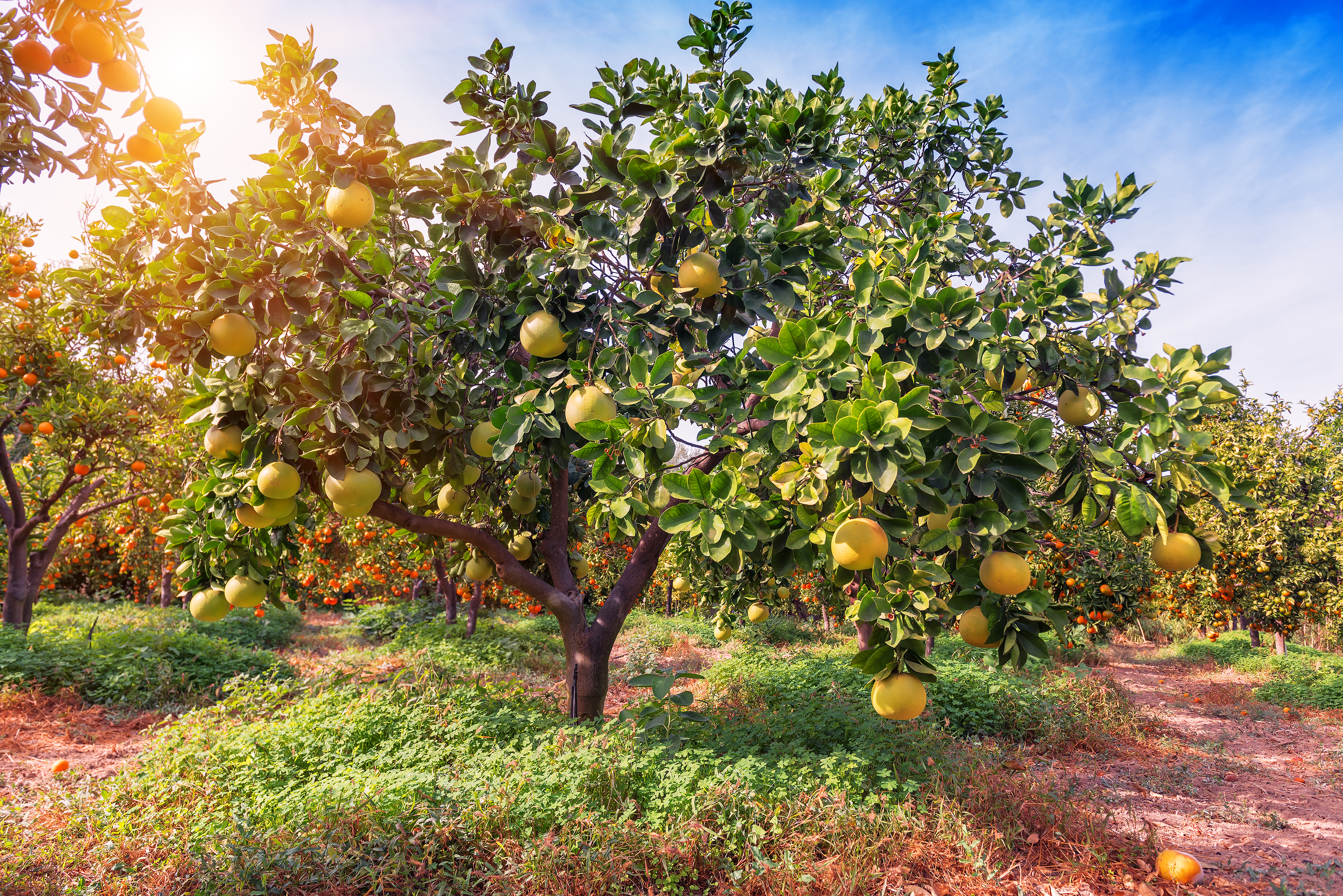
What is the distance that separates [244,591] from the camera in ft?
10.2

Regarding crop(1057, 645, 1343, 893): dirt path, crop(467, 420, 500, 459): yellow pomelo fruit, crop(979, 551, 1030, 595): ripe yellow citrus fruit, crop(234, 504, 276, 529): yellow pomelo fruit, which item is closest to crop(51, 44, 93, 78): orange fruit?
crop(234, 504, 276, 529): yellow pomelo fruit

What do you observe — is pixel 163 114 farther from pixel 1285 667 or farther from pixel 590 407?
pixel 1285 667

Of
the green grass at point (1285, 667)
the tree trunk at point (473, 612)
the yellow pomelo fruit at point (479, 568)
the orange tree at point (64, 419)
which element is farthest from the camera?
the tree trunk at point (473, 612)

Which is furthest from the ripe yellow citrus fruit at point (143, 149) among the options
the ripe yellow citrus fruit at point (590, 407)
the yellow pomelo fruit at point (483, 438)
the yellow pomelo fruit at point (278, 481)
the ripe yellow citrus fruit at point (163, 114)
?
the ripe yellow citrus fruit at point (590, 407)

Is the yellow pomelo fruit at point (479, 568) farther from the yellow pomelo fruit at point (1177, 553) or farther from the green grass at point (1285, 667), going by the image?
the green grass at point (1285, 667)

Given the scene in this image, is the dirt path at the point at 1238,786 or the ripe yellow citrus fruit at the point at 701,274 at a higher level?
the ripe yellow citrus fruit at the point at 701,274

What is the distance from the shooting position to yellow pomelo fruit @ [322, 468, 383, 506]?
9.09ft

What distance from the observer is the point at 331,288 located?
2908 millimetres

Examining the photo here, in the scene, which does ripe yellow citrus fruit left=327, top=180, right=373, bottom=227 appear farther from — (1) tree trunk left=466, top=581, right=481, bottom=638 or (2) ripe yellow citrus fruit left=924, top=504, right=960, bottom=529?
(1) tree trunk left=466, top=581, right=481, bottom=638

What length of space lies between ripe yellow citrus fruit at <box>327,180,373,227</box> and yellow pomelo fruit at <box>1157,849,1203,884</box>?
523 centimetres

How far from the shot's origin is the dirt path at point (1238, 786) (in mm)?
4188

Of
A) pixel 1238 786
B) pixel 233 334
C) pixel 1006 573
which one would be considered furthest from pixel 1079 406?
pixel 1238 786

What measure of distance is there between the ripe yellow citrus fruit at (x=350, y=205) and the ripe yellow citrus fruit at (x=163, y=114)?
51cm

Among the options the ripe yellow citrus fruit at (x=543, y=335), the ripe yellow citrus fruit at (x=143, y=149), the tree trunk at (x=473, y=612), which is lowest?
the tree trunk at (x=473, y=612)
